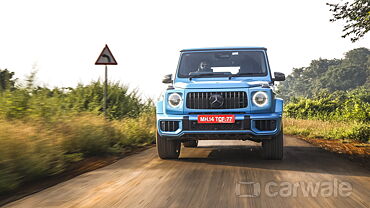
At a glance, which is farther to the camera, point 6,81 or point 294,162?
point 6,81

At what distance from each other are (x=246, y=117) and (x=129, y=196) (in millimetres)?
2817

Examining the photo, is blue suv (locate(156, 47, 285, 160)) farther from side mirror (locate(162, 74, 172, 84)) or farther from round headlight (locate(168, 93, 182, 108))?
side mirror (locate(162, 74, 172, 84))

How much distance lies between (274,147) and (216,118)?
1.20 meters

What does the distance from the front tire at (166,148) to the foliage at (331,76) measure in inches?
2482

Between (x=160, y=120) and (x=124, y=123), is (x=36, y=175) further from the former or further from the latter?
(x=124, y=123)

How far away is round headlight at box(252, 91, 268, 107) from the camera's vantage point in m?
6.61

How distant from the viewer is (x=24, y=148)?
5.50 m

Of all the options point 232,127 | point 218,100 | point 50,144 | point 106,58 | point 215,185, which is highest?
point 106,58

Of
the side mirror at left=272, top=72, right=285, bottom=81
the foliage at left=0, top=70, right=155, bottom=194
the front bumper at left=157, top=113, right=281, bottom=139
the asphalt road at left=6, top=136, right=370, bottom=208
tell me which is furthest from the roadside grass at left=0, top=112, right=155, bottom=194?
the side mirror at left=272, top=72, right=285, bottom=81

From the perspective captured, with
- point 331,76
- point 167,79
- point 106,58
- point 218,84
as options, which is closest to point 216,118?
point 218,84

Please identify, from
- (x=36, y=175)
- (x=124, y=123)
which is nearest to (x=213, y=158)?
(x=36, y=175)

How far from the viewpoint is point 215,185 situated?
4.81 meters

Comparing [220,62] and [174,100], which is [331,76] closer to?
[220,62]

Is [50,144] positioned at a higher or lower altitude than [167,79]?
lower
